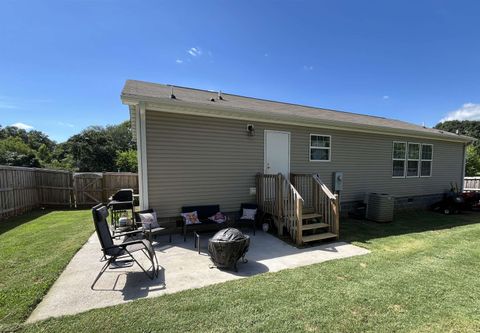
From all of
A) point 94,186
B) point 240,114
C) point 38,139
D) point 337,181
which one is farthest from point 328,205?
point 38,139

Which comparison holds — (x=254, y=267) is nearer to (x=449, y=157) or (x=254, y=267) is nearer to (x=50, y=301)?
(x=50, y=301)

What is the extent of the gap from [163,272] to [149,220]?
174 centimetres

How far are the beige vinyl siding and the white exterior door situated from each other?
0.17 metres

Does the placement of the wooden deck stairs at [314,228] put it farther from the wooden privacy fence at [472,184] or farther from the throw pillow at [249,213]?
the wooden privacy fence at [472,184]

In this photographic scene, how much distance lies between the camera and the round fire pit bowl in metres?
3.80

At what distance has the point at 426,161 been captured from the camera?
34.3 ft

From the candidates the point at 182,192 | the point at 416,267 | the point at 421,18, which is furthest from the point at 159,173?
the point at 421,18

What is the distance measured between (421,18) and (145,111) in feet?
37.1

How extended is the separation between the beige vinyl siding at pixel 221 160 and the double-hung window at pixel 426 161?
3.16 meters

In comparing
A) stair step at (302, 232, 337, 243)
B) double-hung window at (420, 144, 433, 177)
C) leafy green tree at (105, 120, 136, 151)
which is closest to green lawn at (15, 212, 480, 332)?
stair step at (302, 232, 337, 243)

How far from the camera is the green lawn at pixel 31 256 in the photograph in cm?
280

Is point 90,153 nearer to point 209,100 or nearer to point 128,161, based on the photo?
point 128,161

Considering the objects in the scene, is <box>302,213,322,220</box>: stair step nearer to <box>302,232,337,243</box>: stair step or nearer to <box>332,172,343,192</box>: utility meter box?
<box>302,232,337,243</box>: stair step

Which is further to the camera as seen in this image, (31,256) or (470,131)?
(470,131)
